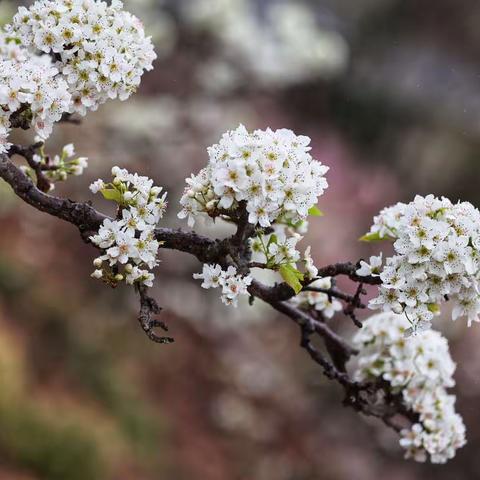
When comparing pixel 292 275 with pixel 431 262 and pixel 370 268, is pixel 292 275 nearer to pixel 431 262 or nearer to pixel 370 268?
pixel 370 268

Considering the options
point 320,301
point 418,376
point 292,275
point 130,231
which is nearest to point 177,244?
point 130,231

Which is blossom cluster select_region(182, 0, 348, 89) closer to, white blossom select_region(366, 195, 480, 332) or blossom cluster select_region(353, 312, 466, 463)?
blossom cluster select_region(353, 312, 466, 463)

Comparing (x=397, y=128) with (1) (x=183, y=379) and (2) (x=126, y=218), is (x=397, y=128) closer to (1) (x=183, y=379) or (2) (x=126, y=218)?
(1) (x=183, y=379)

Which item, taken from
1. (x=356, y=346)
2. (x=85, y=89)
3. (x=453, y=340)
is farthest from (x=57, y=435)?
(x=85, y=89)

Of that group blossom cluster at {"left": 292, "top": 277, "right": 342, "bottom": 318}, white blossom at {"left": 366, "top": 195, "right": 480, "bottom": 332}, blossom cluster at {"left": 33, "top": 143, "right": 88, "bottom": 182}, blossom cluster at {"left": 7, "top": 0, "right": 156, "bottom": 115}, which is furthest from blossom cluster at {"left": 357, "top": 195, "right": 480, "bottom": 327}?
blossom cluster at {"left": 33, "top": 143, "right": 88, "bottom": 182}

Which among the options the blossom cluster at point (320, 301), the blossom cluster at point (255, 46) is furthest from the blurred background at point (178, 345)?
the blossom cluster at point (320, 301)
